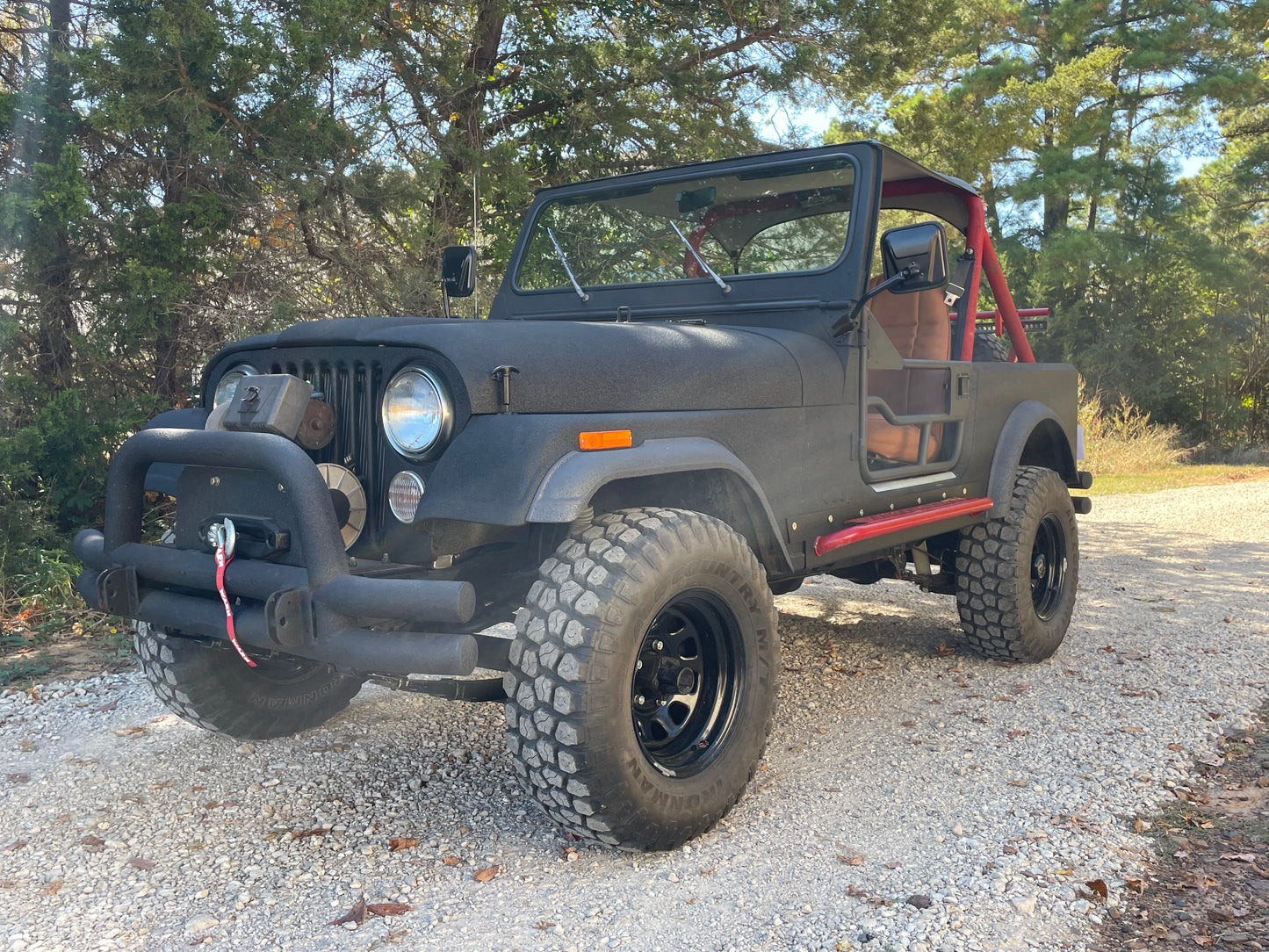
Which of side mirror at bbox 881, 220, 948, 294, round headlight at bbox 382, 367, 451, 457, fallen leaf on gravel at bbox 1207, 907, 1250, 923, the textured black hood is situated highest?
side mirror at bbox 881, 220, 948, 294

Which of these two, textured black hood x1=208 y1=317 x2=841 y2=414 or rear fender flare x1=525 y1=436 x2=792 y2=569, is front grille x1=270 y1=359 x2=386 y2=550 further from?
rear fender flare x1=525 y1=436 x2=792 y2=569

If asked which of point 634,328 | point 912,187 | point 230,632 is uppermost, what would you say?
point 912,187

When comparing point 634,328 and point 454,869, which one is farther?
point 634,328

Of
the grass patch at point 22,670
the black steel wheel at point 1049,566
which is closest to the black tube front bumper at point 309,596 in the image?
the grass patch at point 22,670

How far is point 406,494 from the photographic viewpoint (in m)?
2.77

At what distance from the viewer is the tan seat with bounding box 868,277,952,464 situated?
420 centimetres

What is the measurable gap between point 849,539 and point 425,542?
148cm

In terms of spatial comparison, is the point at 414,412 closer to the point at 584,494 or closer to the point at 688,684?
the point at 584,494

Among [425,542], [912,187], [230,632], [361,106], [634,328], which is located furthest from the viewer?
[361,106]

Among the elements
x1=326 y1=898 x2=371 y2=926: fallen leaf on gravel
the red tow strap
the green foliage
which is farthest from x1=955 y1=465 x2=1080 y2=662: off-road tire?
the green foliage

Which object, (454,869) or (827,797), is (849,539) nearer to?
(827,797)

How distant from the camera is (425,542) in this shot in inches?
110

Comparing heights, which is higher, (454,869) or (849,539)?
(849,539)

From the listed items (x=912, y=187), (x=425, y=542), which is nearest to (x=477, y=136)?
(x=912, y=187)
